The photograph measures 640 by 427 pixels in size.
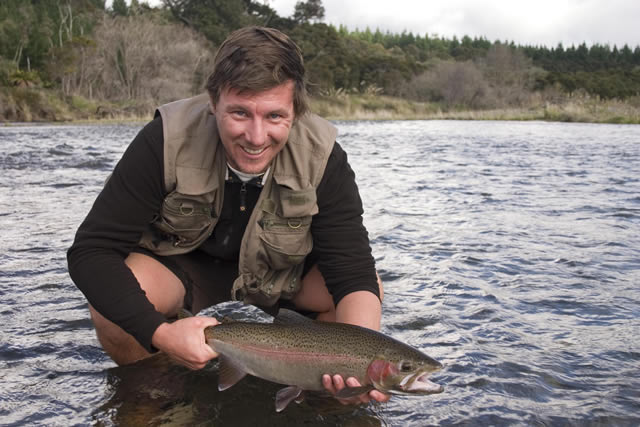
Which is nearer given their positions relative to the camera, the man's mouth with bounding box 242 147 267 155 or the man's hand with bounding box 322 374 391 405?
the man's hand with bounding box 322 374 391 405

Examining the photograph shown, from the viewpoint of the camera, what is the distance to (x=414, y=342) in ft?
11.6

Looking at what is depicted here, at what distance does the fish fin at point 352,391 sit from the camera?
7.66ft

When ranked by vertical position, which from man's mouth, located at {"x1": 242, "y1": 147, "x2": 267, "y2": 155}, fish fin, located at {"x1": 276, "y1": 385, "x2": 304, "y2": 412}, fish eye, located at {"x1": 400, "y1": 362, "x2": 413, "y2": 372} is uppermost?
man's mouth, located at {"x1": 242, "y1": 147, "x2": 267, "y2": 155}

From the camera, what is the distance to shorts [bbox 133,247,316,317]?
3.24 metres

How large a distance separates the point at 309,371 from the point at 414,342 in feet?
4.11

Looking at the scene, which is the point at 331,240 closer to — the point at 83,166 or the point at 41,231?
the point at 41,231

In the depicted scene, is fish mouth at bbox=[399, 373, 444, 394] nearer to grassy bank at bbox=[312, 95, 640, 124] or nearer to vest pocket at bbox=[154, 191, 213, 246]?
vest pocket at bbox=[154, 191, 213, 246]

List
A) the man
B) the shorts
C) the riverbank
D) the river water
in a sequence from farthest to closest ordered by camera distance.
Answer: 1. the riverbank
2. the shorts
3. the river water
4. the man

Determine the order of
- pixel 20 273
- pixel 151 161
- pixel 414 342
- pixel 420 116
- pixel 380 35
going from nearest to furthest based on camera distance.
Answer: pixel 151 161
pixel 414 342
pixel 20 273
pixel 420 116
pixel 380 35

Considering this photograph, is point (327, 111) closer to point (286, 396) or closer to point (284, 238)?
point (284, 238)

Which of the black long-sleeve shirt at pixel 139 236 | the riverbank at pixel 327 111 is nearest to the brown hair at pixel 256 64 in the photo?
the black long-sleeve shirt at pixel 139 236

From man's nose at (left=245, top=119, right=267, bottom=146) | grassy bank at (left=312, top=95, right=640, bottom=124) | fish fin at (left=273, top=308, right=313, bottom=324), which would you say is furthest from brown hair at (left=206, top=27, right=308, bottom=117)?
grassy bank at (left=312, top=95, right=640, bottom=124)

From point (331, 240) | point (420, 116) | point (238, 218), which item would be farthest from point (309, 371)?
point (420, 116)

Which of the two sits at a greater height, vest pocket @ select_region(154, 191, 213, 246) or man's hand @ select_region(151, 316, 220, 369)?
vest pocket @ select_region(154, 191, 213, 246)
